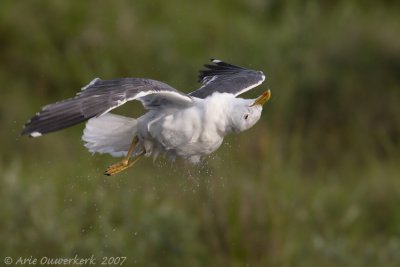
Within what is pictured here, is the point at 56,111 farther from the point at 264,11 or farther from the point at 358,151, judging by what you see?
the point at 264,11

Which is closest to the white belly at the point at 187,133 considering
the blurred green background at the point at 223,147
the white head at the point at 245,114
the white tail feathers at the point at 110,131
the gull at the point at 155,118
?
the gull at the point at 155,118

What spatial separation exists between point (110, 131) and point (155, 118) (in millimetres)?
402

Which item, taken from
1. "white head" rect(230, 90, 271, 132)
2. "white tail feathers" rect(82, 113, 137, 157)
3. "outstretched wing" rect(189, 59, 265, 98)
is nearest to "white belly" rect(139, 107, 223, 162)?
"white head" rect(230, 90, 271, 132)

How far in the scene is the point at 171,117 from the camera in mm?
7223

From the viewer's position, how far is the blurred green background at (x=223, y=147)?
9.06 m

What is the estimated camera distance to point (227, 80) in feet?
26.5

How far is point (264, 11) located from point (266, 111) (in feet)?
5.40

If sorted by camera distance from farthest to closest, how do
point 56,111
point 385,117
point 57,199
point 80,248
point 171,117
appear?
point 385,117 < point 57,199 < point 80,248 < point 171,117 < point 56,111

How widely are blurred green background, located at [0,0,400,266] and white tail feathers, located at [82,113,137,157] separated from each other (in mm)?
367

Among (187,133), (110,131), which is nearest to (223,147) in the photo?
(110,131)

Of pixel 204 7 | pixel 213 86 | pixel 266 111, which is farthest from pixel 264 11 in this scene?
pixel 213 86

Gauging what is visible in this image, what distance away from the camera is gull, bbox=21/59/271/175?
6676mm

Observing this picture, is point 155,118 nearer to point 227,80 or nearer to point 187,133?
point 187,133

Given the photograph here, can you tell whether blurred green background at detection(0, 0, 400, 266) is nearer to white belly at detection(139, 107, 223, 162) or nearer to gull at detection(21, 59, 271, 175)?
gull at detection(21, 59, 271, 175)
